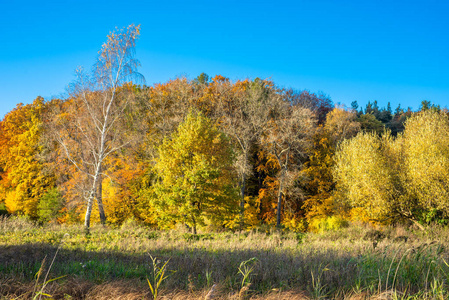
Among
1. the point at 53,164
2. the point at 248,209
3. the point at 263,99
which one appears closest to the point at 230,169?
the point at 248,209

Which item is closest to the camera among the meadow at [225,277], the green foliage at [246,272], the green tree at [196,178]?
the green foliage at [246,272]

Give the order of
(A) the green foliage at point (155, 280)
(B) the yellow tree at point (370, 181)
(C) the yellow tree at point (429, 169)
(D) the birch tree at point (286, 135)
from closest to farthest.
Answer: (A) the green foliage at point (155, 280) < (C) the yellow tree at point (429, 169) < (B) the yellow tree at point (370, 181) < (D) the birch tree at point (286, 135)

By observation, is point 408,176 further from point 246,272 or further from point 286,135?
point 246,272

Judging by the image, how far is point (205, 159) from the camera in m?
19.2

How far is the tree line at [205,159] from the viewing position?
18172 mm

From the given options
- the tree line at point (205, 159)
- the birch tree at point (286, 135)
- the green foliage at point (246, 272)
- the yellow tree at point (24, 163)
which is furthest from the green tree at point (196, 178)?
the yellow tree at point (24, 163)

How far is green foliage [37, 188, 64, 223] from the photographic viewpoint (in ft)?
91.2

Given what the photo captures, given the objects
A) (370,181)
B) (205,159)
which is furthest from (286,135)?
(205,159)

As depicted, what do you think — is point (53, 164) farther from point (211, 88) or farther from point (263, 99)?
point (263, 99)

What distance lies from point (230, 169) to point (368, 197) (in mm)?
10105

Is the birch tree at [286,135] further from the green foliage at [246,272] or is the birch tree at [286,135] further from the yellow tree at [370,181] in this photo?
the green foliage at [246,272]

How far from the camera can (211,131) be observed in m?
21.3

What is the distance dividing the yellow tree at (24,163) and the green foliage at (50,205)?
5.87ft

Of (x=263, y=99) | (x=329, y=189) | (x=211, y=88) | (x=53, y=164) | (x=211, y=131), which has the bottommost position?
(x=329, y=189)
